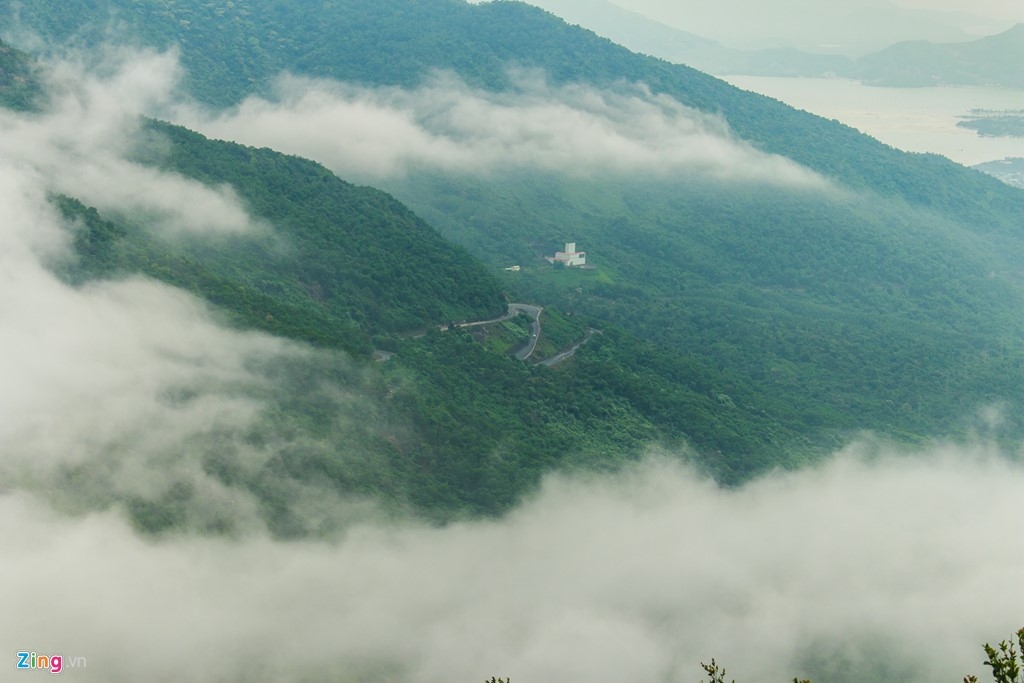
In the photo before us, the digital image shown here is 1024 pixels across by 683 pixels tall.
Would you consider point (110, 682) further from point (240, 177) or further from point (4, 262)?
point (240, 177)

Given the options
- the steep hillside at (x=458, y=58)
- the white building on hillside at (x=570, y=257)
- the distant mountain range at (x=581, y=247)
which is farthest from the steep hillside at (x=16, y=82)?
the steep hillside at (x=458, y=58)

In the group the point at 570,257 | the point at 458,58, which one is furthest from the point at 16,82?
the point at 458,58

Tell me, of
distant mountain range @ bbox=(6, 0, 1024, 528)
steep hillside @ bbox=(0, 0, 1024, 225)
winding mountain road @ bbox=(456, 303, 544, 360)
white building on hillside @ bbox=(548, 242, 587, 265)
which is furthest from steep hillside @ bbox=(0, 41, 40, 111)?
steep hillside @ bbox=(0, 0, 1024, 225)

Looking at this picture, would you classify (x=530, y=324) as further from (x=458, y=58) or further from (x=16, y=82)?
(x=458, y=58)

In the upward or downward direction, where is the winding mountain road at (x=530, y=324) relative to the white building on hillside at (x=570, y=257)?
downward

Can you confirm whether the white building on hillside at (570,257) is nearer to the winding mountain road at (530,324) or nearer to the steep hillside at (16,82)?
the winding mountain road at (530,324)

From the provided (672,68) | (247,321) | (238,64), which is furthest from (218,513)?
(672,68)

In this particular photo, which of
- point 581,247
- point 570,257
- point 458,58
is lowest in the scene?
point 570,257

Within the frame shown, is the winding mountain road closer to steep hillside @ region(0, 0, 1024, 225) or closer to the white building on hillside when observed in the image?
the white building on hillside
